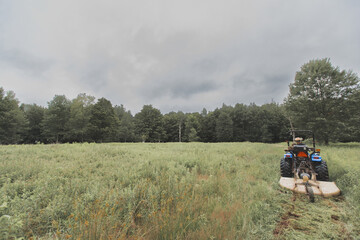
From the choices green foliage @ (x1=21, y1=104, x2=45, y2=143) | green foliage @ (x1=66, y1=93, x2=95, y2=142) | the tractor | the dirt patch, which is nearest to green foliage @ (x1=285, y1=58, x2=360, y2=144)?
the tractor

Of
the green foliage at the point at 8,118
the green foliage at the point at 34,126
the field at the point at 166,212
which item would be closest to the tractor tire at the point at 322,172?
the field at the point at 166,212

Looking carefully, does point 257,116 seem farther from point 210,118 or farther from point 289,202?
point 289,202

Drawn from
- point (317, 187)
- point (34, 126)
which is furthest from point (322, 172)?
point (34, 126)

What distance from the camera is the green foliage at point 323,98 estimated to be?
57.5 feet

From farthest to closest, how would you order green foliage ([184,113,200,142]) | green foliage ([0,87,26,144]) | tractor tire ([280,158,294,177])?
green foliage ([184,113,200,142]) < green foliage ([0,87,26,144]) < tractor tire ([280,158,294,177])

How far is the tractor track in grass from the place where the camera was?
2779 mm

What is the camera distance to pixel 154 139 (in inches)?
2077

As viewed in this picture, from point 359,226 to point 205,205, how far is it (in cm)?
327

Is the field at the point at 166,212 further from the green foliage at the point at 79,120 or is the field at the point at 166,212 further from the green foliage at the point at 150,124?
the green foliage at the point at 150,124

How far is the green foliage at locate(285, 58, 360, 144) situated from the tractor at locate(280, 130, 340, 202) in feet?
55.7

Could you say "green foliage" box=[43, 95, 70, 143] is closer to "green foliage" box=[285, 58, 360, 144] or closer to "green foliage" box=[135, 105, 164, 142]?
"green foliage" box=[135, 105, 164, 142]

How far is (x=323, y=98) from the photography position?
60.7ft

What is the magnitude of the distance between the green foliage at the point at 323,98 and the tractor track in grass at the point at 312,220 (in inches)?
755

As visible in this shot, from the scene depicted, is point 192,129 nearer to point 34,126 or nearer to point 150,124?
point 150,124
